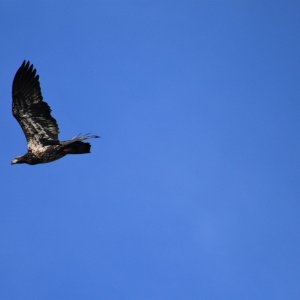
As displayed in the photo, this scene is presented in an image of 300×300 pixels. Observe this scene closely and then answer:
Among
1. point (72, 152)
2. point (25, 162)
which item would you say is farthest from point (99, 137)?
point (25, 162)

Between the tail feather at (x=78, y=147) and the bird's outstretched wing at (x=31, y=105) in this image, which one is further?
the bird's outstretched wing at (x=31, y=105)

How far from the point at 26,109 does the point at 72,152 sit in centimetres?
164

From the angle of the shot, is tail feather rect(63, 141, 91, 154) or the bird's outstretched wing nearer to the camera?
tail feather rect(63, 141, 91, 154)

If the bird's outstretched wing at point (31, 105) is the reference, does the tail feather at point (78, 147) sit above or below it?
below

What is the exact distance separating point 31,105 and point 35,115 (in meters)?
0.27

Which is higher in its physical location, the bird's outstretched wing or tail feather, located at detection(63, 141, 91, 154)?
the bird's outstretched wing

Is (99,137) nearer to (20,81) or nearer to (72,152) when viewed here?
(72,152)

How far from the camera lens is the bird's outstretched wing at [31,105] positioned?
67.2 feet

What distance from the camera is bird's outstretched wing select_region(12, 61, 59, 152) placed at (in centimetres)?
2048

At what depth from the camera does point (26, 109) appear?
67.4 feet

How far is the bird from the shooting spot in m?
20.5

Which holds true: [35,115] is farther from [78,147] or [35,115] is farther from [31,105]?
[78,147]

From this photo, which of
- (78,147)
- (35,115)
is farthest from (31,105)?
(78,147)

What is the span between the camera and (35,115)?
2055 cm
